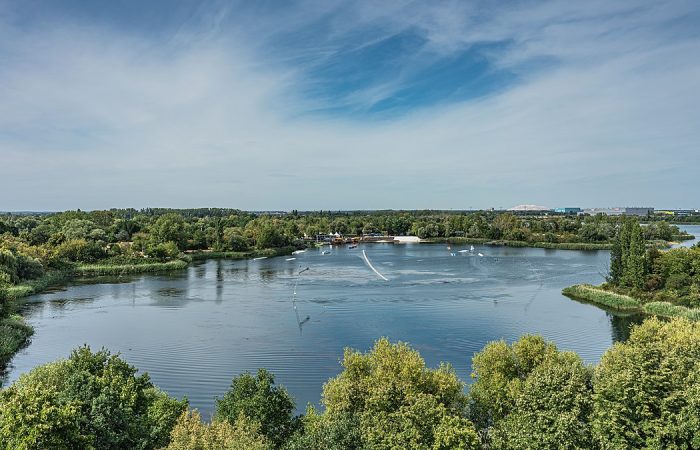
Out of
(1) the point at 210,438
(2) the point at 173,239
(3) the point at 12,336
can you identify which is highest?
(2) the point at 173,239

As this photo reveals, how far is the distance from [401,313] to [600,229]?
73.6 meters

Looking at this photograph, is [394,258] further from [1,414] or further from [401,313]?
[1,414]

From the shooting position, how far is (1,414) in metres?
11.7

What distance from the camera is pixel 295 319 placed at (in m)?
34.9

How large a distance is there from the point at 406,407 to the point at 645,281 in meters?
35.4

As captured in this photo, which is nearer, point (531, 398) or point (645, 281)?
point (531, 398)

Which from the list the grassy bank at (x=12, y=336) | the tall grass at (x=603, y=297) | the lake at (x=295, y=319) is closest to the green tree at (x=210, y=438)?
the lake at (x=295, y=319)

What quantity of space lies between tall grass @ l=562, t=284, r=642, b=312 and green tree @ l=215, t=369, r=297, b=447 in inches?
1261

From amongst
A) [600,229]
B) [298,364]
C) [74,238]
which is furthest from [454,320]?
[600,229]

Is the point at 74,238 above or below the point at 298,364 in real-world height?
above

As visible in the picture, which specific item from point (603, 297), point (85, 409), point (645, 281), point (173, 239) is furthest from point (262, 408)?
point (173, 239)

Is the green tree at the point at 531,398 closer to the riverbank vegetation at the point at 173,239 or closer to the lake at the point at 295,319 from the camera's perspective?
the lake at the point at 295,319

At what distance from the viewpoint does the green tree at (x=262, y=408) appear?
14.6 metres

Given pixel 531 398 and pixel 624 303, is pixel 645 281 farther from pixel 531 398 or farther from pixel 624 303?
pixel 531 398
